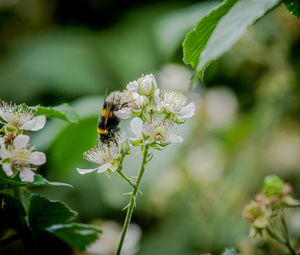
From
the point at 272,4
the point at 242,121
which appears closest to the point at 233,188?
the point at 242,121

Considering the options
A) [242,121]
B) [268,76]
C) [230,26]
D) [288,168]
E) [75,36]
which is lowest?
[230,26]

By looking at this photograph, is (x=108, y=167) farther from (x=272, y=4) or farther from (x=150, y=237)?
(x=150, y=237)

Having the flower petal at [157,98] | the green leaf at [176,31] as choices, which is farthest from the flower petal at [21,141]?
the green leaf at [176,31]

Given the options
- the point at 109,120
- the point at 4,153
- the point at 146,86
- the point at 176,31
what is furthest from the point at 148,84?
the point at 176,31

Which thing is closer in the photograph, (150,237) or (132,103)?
(132,103)

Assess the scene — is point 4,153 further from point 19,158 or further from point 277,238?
point 277,238

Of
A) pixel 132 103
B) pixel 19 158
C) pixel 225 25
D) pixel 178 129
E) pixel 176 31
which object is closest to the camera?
pixel 225 25
